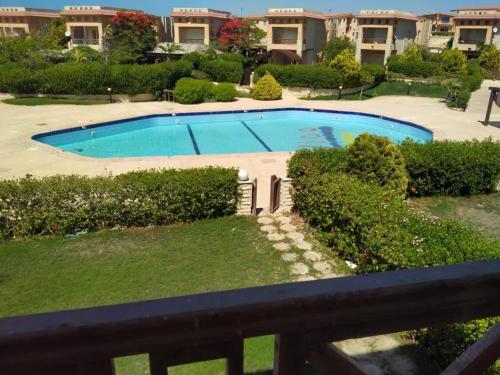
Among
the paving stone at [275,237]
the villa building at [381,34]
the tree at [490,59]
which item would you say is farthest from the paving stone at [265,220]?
the villa building at [381,34]

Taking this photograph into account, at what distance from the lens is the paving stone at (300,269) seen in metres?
7.35

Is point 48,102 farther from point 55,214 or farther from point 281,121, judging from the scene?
point 55,214

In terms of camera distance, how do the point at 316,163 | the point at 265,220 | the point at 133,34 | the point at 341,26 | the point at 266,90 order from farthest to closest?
the point at 341,26
the point at 133,34
the point at 266,90
the point at 316,163
the point at 265,220

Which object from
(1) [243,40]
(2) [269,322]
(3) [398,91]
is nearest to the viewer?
(2) [269,322]

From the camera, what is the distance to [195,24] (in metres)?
47.9

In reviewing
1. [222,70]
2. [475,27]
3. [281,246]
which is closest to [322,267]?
[281,246]

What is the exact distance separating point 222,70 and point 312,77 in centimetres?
654

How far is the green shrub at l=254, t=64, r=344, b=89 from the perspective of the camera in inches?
1185

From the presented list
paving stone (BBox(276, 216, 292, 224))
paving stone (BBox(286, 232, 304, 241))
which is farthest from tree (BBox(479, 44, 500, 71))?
paving stone (BBox(286, 232, 304, 241))

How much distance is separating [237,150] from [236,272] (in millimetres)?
11457

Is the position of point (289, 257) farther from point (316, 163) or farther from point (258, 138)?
point (258, 138)

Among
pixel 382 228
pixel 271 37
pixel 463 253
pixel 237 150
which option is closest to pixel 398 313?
pixel 463 253

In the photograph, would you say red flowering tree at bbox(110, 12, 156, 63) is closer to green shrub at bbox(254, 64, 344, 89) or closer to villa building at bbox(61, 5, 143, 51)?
villa building at bbox(61, 5, 143, 51)

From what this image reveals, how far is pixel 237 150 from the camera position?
18359 mm
